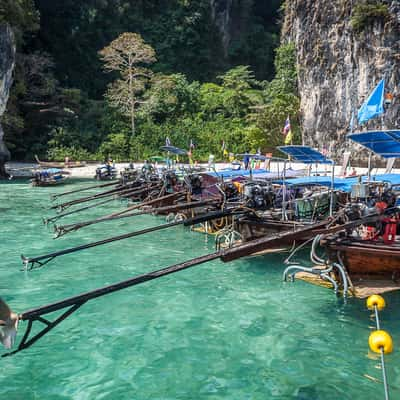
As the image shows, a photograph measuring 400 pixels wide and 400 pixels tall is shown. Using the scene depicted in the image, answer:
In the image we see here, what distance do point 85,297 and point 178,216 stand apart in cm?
1105

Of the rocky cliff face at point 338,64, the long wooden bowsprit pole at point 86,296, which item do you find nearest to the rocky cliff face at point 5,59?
the rocky cliff face at point 338,64

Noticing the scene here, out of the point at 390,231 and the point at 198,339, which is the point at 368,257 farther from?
the point at 198,339

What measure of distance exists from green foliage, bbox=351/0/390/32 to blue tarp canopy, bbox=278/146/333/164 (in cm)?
1982

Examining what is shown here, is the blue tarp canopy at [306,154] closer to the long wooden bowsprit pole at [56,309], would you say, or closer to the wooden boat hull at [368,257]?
the wooden boat hull at [368,257]

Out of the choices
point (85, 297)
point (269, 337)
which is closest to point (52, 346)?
point (85, 297)

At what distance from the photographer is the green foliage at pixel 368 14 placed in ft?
93.0

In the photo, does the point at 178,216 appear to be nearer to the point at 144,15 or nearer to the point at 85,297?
the point at 85,297

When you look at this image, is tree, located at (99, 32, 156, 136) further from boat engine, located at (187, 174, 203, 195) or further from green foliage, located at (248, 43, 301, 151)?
boat engine, located at (187, 174, 203, 195)

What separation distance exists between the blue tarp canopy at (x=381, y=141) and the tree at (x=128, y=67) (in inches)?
1386

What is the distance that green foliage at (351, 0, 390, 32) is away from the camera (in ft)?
93.0

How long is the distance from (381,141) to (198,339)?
228 inches

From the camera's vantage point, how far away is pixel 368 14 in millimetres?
28812

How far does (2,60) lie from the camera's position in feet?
108

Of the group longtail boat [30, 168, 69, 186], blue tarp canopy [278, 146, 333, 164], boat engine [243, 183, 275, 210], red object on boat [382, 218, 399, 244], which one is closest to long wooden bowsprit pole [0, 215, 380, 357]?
red object on boat [382, 218, 399, 244]
